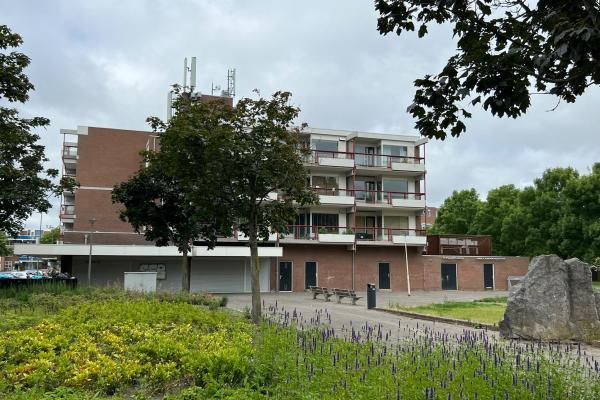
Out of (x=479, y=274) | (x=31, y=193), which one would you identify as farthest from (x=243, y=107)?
(x=479, y=274)

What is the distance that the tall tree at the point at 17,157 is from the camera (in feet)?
55.9

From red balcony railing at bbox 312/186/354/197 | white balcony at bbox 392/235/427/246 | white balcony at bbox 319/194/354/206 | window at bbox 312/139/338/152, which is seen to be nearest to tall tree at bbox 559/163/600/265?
white balcony at bbox 392/235/427/246

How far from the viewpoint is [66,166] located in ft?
192

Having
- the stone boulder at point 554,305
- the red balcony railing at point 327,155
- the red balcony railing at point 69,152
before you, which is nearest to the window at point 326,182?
the red balcony railing at point 327,155

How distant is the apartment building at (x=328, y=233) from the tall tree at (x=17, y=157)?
15.4 metres

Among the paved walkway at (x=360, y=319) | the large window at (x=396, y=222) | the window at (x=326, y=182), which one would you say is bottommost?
the paved walkway at (x=360, y=319)

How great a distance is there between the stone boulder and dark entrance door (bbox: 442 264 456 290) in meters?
30.5

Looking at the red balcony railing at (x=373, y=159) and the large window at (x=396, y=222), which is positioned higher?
the red balcony railing at (x=373, y=159)

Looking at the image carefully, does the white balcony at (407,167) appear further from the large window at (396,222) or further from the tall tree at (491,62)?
the tall tree at (491,62)

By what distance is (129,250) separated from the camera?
34.0 m

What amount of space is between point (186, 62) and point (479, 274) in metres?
31.9

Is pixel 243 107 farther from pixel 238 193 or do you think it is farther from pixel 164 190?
pixel 164 190

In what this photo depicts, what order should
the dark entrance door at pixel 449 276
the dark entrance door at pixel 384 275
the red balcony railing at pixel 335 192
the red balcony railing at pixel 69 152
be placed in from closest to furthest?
1. the red balcony railing at pixel 335 192
2. the dark entrance door at pixel 384 275
3. the dark entrance door at pixel 449 276
4. the red balcony railing at pixel 69 152

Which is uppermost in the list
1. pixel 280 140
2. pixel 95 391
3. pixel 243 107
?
pixel 243 107
